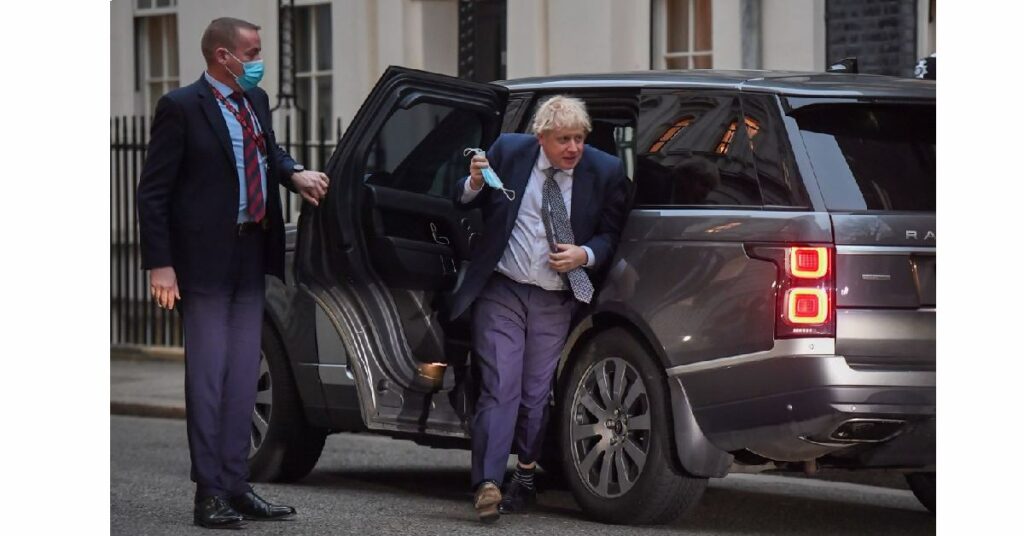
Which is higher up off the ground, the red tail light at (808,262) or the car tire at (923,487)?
the red tail light at (808,262)

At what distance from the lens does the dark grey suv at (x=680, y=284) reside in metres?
8.98

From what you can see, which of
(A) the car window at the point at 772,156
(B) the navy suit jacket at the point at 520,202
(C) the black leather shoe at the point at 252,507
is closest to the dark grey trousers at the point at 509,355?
(B) the navy suit jacket at the point at 520,202

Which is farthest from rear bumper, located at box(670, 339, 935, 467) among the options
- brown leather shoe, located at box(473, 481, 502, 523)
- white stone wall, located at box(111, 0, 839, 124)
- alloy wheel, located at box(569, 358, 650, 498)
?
white stone wall, located at box(111, 0, 839, 124)

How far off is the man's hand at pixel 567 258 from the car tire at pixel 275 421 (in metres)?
1.73

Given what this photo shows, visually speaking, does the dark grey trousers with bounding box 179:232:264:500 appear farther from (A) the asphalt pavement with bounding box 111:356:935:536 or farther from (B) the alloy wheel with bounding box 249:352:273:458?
(B) the alloy wheel with bounding box 249:352:273:458

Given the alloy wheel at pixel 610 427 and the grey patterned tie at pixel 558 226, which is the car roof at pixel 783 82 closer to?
the grey patterned tie at pixel 558 226

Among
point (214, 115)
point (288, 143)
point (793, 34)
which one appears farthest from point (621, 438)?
point (793, 34)

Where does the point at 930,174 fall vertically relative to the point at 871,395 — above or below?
above

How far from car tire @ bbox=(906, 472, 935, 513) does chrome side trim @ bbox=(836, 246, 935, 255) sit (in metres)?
1.79

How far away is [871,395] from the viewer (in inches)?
351

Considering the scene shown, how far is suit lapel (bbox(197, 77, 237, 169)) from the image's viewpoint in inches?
375
